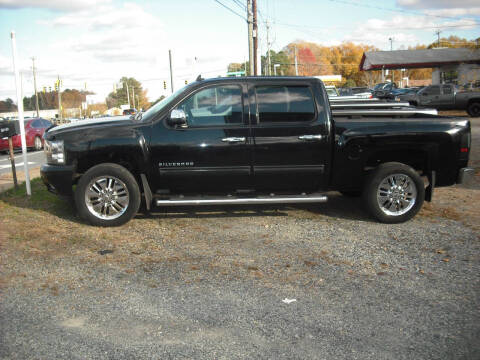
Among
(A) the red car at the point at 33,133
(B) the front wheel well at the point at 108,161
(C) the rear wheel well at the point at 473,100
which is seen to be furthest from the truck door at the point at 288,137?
(C) the rear wheel well at the point at 473,100

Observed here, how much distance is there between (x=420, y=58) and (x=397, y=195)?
51642 mm

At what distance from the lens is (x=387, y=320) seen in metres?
3.80

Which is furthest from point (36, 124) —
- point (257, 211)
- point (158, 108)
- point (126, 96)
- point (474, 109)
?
point (126, 96)

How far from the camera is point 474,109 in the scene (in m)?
25.8

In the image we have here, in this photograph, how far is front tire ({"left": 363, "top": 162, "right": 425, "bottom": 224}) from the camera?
6496mm

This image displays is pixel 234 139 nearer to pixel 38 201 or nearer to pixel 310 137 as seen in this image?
pixel 310 137

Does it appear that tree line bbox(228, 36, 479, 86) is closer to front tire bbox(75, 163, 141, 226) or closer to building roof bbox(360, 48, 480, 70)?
building roof bbox(360, 48, 480, 70)

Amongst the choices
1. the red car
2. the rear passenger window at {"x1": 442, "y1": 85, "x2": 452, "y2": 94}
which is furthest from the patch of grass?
the rear passenger window at {"x1": 442, "y1": 85, "x2": 452, "y2": 94}

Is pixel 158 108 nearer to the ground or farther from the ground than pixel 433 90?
nearer to the ground

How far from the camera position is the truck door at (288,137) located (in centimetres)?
645

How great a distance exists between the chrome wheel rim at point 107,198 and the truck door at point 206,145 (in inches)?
19.1

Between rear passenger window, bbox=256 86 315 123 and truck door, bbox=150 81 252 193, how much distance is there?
258 mm

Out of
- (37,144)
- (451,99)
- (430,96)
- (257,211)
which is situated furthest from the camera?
(430,96)

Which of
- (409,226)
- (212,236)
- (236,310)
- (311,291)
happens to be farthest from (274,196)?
(236,310)
